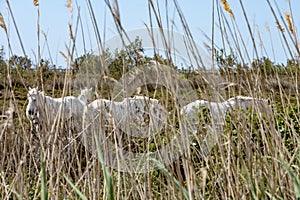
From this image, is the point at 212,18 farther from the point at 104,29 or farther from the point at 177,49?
the point at 104,29

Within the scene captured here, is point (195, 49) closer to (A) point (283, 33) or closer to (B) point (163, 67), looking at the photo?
(B) point (163, 67)

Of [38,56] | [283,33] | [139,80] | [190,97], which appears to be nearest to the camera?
[283,33]

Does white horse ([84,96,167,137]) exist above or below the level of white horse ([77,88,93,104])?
below

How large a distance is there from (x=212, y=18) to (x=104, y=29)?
1.31 feet

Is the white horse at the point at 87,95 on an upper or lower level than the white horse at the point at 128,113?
upper

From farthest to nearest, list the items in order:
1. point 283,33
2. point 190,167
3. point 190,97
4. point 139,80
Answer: point 190,97 < point 139,80 < point 283,33 < point 190,167

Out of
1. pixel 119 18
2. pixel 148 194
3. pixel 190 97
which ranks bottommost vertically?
pixel 148 194

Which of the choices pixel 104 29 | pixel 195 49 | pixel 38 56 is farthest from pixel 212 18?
pixel 38 56

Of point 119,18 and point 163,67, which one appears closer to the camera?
point 119,18

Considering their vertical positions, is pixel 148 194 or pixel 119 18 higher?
pixel 119 18

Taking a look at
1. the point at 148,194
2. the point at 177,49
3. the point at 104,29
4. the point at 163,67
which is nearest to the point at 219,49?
the point at 177,49

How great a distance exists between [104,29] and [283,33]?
1.83ft

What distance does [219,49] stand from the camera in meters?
1.56

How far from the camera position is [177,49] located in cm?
158
